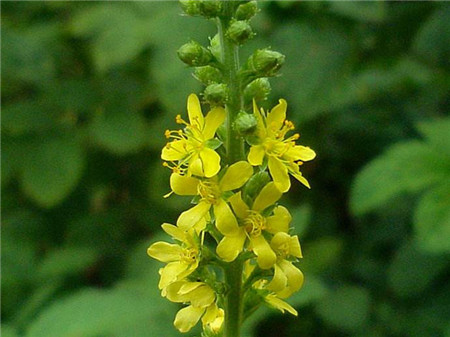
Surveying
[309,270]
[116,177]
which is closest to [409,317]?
[309,270]

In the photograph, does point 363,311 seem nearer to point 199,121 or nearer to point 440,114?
point 440,114

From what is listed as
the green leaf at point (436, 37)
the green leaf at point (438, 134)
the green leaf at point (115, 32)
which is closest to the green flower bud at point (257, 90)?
the green leaf at point (438, 134)

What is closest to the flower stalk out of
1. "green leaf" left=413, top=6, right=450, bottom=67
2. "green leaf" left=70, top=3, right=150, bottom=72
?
"green leaf" left=413, top=6, right=450, bottom=67

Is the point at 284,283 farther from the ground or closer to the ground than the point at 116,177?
farther from the ground

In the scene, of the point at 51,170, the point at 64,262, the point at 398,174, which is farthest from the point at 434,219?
the point at 51,170

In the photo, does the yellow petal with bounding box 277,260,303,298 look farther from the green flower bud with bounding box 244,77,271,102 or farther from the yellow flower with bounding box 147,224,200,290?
the green flower bud with bounding box 244,77,271,102

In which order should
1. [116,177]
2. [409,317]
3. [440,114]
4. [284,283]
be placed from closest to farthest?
[284,283] < [409,317] < [440,114] < [116,177]

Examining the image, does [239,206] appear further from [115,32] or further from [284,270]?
[115,32]
